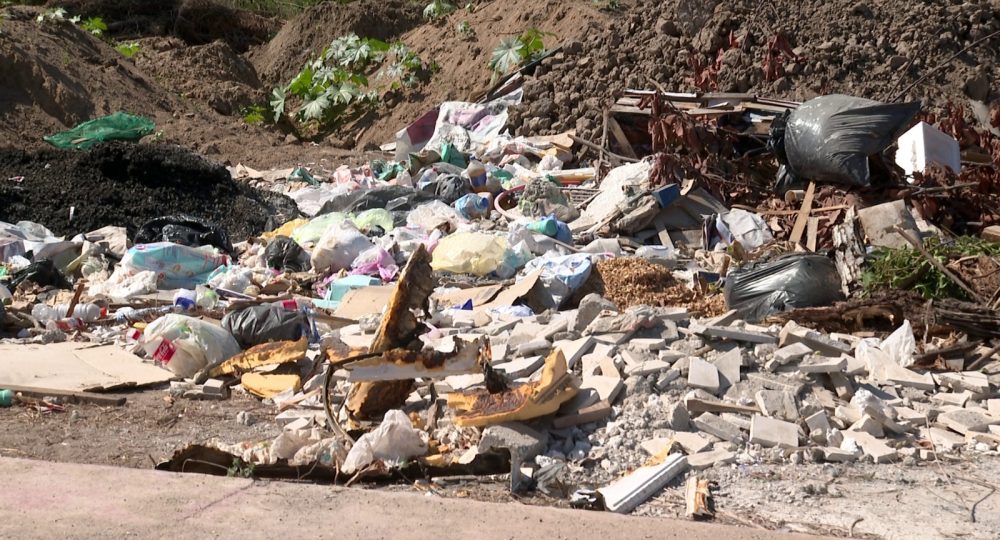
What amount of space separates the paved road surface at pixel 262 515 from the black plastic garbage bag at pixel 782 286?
11.4ft

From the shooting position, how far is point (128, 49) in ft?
58.9

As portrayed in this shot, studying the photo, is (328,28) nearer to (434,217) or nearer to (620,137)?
(620,137)

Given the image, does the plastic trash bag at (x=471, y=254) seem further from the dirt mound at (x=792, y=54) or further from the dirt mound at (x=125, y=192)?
the dirt mound at (x=792, y=54)

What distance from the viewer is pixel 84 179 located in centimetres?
1018

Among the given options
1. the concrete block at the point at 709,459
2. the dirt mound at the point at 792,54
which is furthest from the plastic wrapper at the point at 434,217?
the concrete block at the point at 709,459

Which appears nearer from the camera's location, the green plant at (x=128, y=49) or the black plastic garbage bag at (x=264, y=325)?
the black plastic garbage bag at (x=264, y=325)

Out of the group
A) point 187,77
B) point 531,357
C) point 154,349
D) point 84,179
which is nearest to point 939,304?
point 531,357

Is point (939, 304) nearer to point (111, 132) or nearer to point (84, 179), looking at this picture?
point (84, 179)

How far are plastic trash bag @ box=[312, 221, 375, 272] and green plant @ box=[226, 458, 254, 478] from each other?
159 inches

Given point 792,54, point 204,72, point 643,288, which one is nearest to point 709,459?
point 643,288

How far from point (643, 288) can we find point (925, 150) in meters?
3.39

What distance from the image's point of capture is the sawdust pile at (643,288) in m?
7.01

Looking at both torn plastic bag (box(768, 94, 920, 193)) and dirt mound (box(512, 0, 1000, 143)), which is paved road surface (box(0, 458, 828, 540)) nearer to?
torn plastic bag (box(768, 94, 920, 193))

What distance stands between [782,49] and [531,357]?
7180mm
